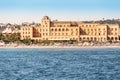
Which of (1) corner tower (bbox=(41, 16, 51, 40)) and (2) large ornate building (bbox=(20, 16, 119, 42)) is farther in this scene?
(1) corner tower (bbox=(41, 16, 51, 40))

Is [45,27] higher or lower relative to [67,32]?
higher

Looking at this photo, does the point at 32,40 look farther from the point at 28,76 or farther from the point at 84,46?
the point at 28,76

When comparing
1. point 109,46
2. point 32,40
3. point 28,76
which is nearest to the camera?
point 28,76

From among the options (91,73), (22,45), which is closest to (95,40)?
(22,45)

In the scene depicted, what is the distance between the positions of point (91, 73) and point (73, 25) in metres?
147

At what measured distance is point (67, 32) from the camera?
7402 inches

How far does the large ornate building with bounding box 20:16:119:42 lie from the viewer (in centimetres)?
18825

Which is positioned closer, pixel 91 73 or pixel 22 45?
pixel 91 73

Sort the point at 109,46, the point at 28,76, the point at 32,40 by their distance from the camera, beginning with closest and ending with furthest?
the point at 28,76 < the point at 109,46 < the point at 32,40

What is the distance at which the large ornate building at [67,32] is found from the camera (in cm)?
18825

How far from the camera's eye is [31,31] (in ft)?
618

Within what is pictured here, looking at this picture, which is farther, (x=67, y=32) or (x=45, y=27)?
(x=45, y=27)

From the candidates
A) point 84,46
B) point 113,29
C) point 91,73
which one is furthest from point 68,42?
point 91,73

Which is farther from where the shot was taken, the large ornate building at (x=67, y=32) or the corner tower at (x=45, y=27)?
the corner tower at (x=45, y=27)
